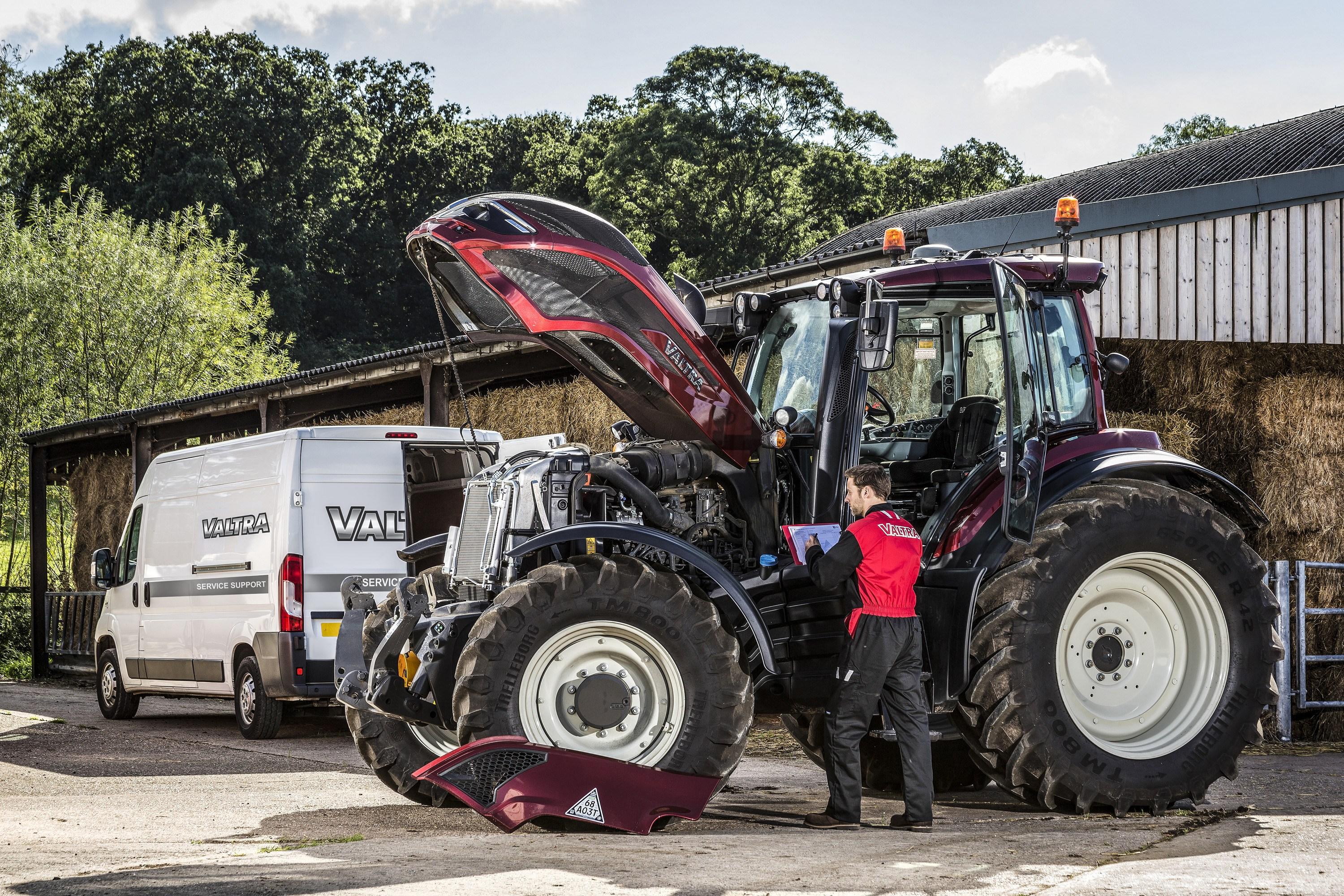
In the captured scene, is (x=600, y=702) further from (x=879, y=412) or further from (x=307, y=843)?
(x=879, y=412)

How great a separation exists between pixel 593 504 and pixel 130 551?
30.8 ft

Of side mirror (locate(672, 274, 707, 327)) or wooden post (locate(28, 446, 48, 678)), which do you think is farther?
wooden post (locate(28, 446, 48, 678))

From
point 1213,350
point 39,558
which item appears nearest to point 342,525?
point 1213,350

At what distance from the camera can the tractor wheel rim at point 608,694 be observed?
6578 millimetres

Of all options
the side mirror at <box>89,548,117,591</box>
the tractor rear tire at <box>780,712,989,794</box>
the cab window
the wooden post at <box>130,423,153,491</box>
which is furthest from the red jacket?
the wooden post at <box>130,423,153,491</box>

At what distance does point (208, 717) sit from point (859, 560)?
1093 centimetres

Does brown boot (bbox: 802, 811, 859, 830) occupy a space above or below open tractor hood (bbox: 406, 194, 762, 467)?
below

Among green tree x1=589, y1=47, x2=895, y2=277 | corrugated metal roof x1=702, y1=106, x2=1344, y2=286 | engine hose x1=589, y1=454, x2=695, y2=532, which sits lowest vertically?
engine hose x1=589, y1=454, x2=695, y2=532

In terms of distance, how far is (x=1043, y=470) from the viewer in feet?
24.7

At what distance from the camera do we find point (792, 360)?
25.7ft

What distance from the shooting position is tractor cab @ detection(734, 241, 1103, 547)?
7418 mm

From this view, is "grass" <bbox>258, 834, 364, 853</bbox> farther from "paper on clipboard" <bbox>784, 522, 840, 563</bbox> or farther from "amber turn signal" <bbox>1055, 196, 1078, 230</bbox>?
"amber turn signal" <bbox>1055, 196, 1078, 230</bbox>

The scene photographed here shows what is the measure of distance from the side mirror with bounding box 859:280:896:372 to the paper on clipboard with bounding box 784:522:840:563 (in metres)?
0.87

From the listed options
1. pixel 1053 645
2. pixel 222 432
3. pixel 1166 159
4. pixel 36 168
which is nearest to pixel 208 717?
pixel 222 432
